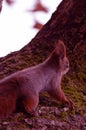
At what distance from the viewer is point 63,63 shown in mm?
3152

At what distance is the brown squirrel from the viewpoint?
264 cm

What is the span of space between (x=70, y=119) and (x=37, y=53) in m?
0.94

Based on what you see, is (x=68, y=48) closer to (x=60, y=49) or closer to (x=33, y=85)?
(x=60, y=49)

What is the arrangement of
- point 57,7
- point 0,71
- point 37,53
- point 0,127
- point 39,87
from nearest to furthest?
point 0,127 → point 39,87 → point 0,71 → point 37,53 → point 57,7

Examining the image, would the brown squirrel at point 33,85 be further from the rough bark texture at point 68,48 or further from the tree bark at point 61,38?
the tree bark at point 61,38

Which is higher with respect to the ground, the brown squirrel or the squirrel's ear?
the squirrel's ear

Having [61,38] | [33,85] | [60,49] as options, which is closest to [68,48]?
[61,38]

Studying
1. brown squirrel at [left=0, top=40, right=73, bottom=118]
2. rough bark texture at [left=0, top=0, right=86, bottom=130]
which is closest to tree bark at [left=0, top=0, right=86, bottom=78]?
rough bark texture at [left=0, top=0, right=86, bottom=130]

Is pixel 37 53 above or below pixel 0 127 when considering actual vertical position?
above

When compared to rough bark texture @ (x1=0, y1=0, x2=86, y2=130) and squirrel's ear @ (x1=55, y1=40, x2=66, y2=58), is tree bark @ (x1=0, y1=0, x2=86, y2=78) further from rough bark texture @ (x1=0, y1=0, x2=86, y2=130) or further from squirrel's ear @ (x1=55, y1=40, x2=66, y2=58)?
squirrel's ear @ (x1=55, y1=40, x2=66, y2=58)

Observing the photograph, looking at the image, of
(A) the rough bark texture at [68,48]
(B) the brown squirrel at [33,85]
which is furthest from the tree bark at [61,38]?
(B) the brown squirrel at [33,85]

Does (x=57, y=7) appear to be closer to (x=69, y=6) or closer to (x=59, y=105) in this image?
(x=69, y=6)

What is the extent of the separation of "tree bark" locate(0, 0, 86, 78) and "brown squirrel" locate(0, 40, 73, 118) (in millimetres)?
418

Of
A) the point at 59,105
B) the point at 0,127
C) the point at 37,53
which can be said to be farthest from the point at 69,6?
the point at 0,127
